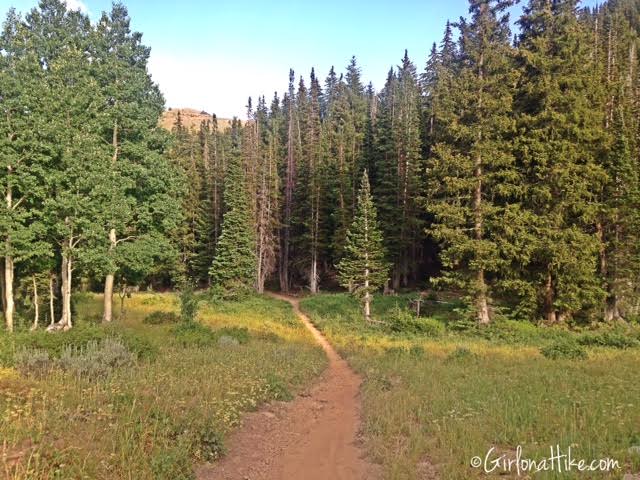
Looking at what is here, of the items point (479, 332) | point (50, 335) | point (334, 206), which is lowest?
→ point (479, 332)

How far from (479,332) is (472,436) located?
17.7 meters

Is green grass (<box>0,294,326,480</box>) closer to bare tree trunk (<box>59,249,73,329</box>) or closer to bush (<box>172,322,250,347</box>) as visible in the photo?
bush (<box>172,322,250,347</box>)

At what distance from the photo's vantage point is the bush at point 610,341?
65.7 feet

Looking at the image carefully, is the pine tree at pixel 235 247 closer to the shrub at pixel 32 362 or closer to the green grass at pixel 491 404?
the green grass at pixel 491 404

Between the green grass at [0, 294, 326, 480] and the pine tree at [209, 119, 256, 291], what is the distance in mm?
27503

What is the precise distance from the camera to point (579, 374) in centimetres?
1320

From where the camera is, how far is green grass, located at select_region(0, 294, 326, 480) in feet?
19.9

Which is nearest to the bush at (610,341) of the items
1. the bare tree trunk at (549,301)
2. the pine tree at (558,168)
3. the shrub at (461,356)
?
the pine tree at (558,168)

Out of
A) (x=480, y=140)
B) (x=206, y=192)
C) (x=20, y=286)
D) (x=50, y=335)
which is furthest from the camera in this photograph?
(x=206, y=192)

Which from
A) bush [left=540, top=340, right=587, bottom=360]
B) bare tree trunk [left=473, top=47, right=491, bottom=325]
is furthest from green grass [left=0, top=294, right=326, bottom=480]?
bare tree trunk [left=473, top=47, right=491, bottom=325]

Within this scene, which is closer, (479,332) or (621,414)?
(621,414)

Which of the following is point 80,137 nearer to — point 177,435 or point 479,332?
point 177,435

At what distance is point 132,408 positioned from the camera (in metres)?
7.55

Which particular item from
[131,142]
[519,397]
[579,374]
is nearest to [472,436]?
[519,397]
